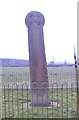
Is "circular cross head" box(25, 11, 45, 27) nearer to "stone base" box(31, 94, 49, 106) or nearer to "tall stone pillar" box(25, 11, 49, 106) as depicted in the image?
"tall stone pillar" box(25, 11, 49, 106)

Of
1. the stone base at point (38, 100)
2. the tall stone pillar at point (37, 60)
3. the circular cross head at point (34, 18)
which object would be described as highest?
the circular cross head at point (34, 18)

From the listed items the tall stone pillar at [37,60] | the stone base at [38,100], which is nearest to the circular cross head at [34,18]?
the tall stone pillar at [37,60]

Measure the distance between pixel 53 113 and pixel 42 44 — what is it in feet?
6.88

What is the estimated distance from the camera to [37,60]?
7.99 m

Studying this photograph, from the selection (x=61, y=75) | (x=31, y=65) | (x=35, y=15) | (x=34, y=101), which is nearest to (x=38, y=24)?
(x=35, y=15)

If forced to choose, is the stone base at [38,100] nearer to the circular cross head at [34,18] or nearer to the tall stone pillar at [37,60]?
the tall stone pillar at [37,60]

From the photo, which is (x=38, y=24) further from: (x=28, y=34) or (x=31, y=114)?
(x=31, y=114)

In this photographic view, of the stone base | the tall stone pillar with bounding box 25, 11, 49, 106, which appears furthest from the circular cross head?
the stone base

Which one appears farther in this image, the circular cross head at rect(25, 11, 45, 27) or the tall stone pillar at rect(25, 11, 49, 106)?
the circular cross head at rect(25, 11, 45, 27)

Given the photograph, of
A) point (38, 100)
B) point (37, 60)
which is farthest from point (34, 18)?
point (38, 100)

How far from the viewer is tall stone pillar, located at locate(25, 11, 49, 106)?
7.98 metres

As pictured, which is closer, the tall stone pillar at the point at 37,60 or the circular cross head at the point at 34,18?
the tall stone pillar at the point at 37,60

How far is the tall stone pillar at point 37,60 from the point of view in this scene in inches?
314

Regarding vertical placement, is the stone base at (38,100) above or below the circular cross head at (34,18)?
below
